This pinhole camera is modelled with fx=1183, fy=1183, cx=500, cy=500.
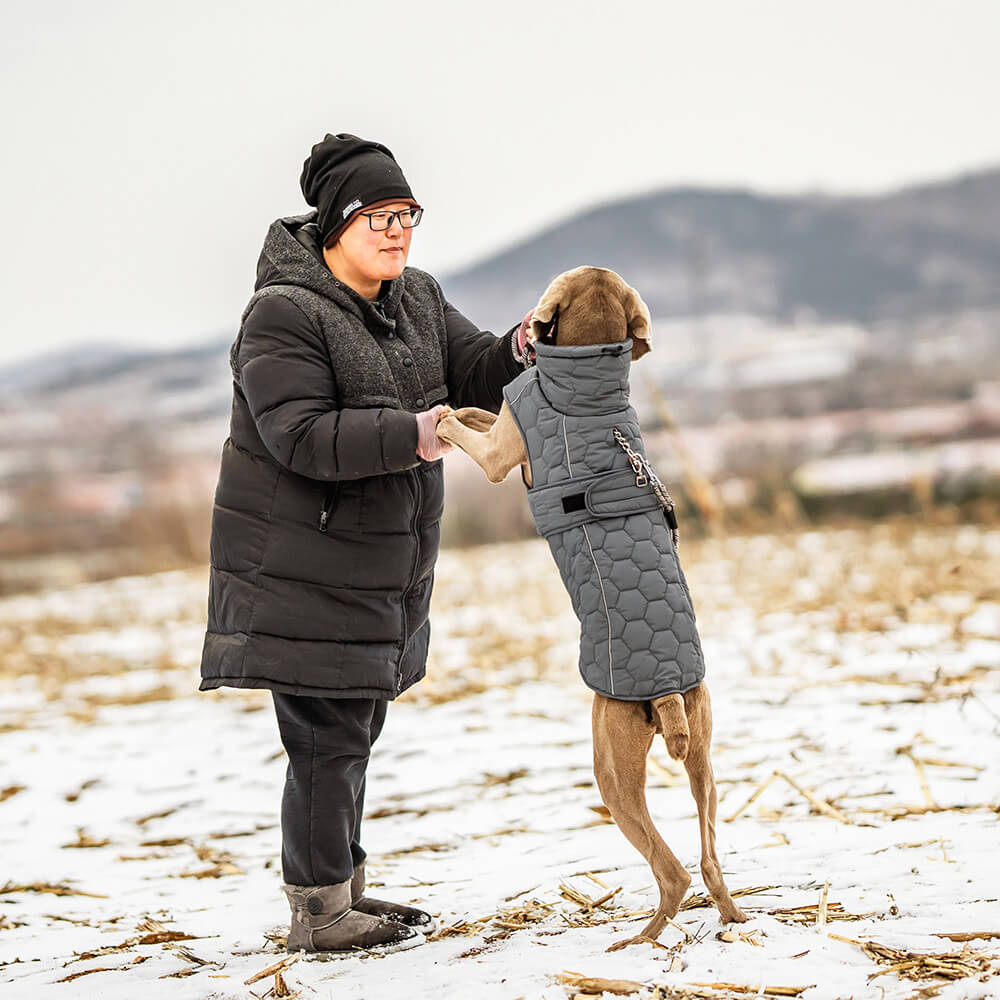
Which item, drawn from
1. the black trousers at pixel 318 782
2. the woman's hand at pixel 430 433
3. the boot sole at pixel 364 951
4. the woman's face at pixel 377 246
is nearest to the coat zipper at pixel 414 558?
the black trousers at pixel 318 782

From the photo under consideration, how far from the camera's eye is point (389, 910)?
122 inches

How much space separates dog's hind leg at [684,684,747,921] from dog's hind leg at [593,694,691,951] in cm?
8

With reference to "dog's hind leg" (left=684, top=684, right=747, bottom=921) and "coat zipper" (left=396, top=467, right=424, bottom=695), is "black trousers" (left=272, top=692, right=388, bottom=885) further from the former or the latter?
"dog's hind leg" (left=684, top=684, right=747, bottom=921)

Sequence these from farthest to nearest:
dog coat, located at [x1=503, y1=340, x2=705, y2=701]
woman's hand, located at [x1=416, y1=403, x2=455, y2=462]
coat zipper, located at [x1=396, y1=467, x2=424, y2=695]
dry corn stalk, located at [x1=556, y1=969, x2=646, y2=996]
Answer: coat zipper, located at [x1=396, y1=467, x2=424, y2=695] → woman's hand, located at [x1=416, y1=403, x2=455, y2=462] → dog coat, located at [x1=503, y1=340, x2=705, y2=701] → dry corn stalk, located at [x1=556, y1=969, x2=646, y2=996]

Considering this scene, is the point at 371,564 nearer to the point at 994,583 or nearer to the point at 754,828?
the point at 754,828

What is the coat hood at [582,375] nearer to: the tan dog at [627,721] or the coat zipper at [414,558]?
the tan dog at [627,721]

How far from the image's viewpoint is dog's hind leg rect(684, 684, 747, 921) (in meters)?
2.47

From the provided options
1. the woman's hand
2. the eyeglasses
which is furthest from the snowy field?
the eyeglasses

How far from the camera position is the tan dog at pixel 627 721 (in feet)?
8.04

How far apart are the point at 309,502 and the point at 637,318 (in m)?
0.91

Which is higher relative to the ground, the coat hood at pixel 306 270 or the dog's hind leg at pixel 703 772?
the coat hood at pixel 306 270

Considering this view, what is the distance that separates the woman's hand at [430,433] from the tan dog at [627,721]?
0.06m

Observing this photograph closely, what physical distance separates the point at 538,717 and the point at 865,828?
2107 mm

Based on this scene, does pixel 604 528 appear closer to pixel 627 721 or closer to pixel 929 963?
pixel 627 721
